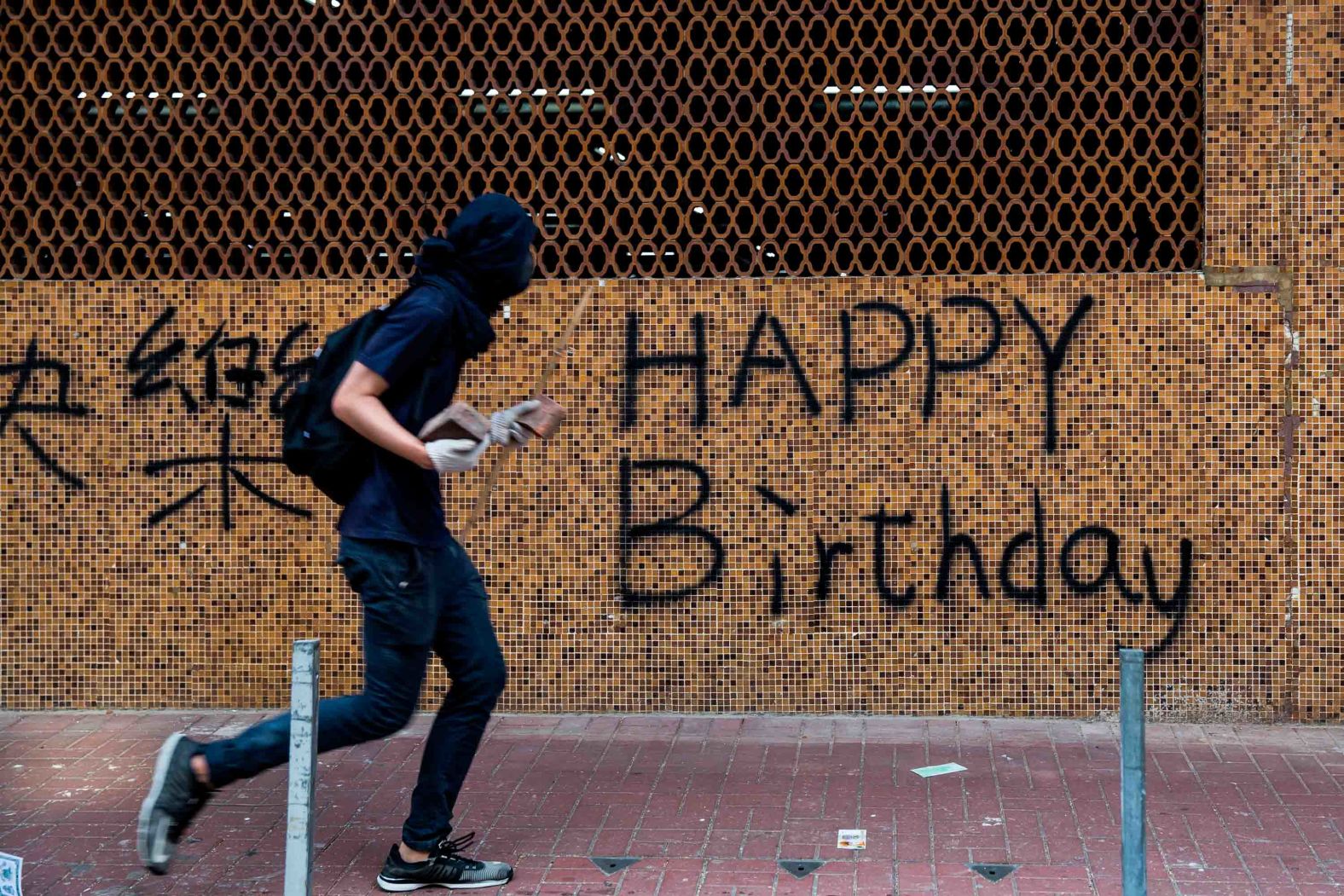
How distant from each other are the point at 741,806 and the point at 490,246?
7.19 feet

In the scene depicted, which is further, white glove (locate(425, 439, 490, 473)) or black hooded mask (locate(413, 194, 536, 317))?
black hooded mask (locate(413, 194, 536, 317))

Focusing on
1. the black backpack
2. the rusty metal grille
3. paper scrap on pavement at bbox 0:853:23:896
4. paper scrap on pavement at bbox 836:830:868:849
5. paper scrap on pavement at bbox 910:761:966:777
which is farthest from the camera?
the rusty metal grille

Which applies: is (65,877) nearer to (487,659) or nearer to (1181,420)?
(487,659)

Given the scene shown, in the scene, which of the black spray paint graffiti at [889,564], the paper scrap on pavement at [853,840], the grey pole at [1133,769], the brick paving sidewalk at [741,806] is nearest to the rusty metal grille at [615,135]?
the black spray paint graffiti at [889,564]

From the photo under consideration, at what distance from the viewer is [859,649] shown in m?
6.70

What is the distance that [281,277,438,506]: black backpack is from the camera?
4539 mm

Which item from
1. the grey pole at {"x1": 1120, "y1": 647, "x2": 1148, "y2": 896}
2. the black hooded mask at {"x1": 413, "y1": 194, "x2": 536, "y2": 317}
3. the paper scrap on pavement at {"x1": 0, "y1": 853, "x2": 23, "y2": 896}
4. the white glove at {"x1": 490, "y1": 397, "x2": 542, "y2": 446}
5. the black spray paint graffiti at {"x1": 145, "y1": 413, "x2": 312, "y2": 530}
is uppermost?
the black hooded mask at {"x1": 413, "y1": 194, "x2": 536, "y2": 317}

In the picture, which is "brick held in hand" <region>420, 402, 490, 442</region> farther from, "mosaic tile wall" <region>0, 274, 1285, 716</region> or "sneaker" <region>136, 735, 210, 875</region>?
"mosaic tile wall" <region>0, 274, 1285, 716</region>

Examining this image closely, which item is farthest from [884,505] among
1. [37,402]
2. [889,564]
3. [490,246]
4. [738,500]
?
[37,402]

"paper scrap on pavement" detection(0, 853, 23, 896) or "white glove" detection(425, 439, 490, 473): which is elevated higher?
"white glove" detection(425, 439, 490, 473)

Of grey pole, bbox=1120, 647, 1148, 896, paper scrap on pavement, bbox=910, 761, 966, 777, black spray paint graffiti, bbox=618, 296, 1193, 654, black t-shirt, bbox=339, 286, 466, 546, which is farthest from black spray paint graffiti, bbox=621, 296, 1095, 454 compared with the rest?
grey pole, bbox=1120, 647, 1148, 896

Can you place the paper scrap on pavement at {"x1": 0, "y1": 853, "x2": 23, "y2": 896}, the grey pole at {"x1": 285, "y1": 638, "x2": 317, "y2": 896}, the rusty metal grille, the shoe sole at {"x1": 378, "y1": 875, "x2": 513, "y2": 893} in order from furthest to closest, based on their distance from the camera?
the rusty metal grille → the shoe sole at {"x1": 378, "y1": 875, "x2": 513, "y2": 893} → the paper scrap on pavement at {"x1": 0, "y1": 853, "x2": 23, "y2": 896} → the grey pole at {"x1": 285, "y1": 638, "x2": 317, "y2": 896}

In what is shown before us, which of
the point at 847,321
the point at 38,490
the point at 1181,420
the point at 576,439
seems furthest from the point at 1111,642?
the point at 38,490

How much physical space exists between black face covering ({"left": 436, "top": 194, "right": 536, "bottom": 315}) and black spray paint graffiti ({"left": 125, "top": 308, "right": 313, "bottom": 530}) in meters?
2.41
